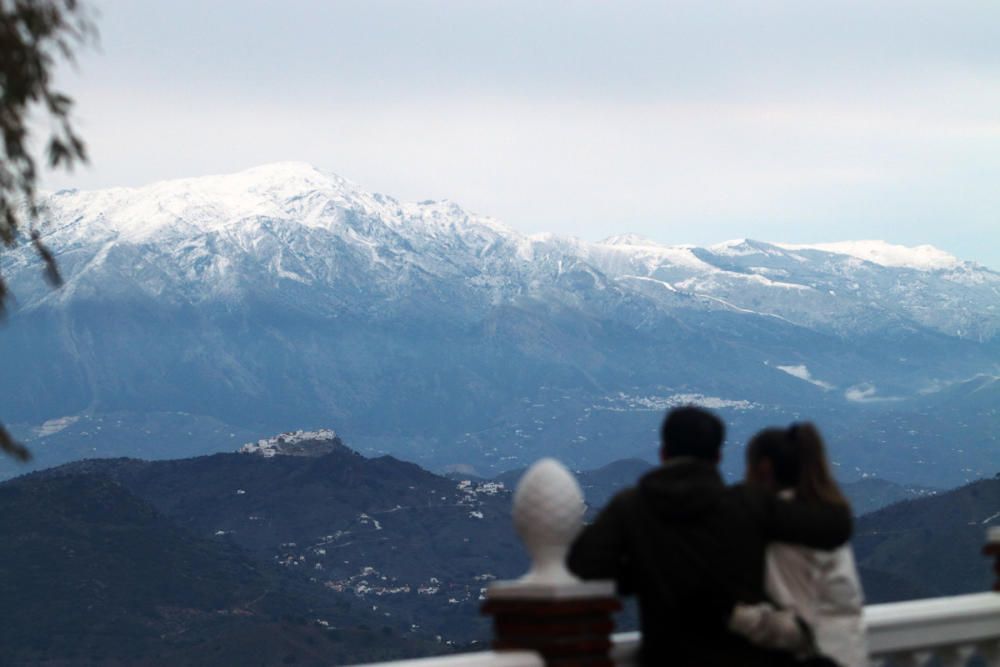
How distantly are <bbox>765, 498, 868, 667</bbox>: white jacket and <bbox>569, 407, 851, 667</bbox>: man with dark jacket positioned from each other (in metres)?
0.14

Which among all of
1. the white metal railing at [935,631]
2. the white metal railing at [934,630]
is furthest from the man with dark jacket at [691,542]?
the white metal railing at [934,630]

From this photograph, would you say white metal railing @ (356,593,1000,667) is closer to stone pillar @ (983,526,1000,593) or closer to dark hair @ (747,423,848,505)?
stone pillar @ (983,526,1000,593)

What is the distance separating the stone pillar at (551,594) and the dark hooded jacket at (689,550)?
17 cm

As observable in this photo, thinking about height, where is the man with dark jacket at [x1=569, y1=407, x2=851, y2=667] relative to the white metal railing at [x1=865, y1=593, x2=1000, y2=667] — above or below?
above

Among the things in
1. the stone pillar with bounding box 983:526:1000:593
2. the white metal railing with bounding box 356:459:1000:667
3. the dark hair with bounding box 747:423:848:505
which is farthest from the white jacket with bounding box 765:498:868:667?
the stone pillar with bounding box 983:526:1000:593

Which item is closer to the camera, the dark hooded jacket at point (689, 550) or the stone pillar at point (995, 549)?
the dark hooded jacket at point (689, 550)

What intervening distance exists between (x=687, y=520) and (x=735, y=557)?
281mm

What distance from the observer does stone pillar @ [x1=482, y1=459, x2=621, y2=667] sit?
21.5ft

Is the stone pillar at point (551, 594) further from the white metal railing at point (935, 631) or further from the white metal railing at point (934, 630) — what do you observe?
the white metal railing at point (934, 630)

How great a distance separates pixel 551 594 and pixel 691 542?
0.71 meters

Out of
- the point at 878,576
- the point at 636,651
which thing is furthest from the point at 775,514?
the point at 878,576

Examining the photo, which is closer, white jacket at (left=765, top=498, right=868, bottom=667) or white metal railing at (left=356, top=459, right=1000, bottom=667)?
white metal railing at (left=356, top=459, right=1000, bottom=667)

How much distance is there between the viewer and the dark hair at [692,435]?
6.88 metres

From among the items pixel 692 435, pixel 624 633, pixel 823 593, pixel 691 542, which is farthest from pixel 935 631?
pixel 692 435
